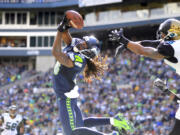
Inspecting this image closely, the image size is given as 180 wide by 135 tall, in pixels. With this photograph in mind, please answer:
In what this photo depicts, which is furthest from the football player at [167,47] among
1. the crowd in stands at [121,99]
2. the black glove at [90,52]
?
the crowd in stands at [121,99]

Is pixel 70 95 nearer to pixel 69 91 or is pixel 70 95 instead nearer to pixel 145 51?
pixel 69 91

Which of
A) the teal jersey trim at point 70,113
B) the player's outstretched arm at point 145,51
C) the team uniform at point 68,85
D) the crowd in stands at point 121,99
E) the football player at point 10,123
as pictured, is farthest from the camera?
the crowd in stands at point 121,99

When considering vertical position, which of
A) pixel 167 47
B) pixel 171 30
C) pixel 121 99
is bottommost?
pixel 121 99

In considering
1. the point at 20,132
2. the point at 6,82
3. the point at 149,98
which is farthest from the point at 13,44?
the point at 20,132

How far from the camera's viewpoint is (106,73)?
2102 centimetres

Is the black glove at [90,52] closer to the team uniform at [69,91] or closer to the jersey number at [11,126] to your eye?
the team uniform at [69,91]

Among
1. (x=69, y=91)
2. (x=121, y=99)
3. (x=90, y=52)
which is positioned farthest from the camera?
(x=121, y=99)

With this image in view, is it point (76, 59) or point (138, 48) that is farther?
point (76, 59)

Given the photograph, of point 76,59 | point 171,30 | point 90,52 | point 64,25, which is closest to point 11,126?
point 76,59

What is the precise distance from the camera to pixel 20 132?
788cm

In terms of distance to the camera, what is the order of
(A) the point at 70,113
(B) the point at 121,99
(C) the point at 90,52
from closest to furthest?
(A) the point at 70,113, (C) the point at 90,52, (B) the point at 121,99

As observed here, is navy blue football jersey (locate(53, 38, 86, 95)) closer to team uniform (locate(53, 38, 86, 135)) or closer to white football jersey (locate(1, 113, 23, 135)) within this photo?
team uniform (locate(53, 38, 86, 135))

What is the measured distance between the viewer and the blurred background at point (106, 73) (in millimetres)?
16344

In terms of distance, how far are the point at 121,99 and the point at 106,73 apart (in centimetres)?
379
